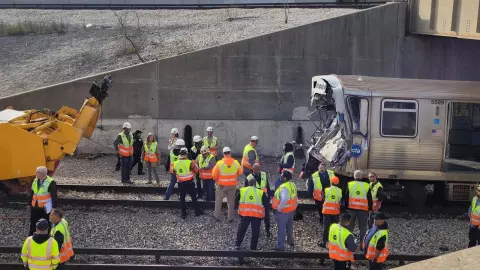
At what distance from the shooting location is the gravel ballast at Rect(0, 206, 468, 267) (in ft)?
33.8

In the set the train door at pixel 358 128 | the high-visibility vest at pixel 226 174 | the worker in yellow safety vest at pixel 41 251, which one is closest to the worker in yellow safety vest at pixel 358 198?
the train door at pixel 358 128

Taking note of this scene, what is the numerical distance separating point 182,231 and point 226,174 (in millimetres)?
1585

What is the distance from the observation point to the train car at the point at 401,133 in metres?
12.5

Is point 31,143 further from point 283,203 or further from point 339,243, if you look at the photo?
point 339,243

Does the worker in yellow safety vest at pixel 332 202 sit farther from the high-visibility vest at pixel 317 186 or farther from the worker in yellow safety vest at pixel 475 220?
the worker in yellow safety vest at pixel 475 220

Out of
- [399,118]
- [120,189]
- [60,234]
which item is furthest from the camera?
[120,189]

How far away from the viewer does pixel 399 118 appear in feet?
41.4

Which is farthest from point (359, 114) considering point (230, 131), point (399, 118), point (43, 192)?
point (43, 192)

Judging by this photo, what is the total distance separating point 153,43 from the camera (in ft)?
78.7

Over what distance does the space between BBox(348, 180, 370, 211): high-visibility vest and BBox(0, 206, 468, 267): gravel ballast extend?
1110mm

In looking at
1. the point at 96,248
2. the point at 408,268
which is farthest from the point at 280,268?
the point at 96,248

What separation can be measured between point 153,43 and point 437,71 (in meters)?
12.4

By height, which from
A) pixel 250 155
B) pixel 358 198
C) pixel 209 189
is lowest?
pixel 209 189

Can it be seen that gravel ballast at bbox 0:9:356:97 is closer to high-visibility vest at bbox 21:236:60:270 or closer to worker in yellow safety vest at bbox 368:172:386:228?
worker in yellow safety vest at bbox 368:172:386:228
